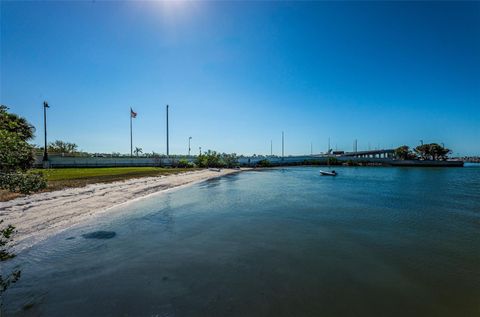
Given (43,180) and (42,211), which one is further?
(42,211)

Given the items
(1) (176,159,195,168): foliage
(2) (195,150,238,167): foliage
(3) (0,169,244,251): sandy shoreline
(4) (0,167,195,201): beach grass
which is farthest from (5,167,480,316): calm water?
(2) (195,150,238,167): foliage

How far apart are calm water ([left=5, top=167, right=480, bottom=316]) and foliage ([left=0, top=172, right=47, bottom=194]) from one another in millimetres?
3386

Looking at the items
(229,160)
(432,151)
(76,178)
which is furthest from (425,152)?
(76,178)

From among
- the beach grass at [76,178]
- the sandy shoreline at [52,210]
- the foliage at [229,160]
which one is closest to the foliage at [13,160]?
the beach grass at [76,178]

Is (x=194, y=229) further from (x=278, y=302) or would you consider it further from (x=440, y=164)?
(x=440, y=164)

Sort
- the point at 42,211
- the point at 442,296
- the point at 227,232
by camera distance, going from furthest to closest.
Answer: the point at 42,211, the point at 227,232, the point at 442,296

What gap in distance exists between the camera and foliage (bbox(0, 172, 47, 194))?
4.66 metres

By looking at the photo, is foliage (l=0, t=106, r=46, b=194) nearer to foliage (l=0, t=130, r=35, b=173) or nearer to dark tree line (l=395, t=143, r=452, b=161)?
foliage (l=0, t=130, r=35, b=173)

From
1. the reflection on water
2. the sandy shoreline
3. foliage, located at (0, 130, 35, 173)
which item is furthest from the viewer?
the reflection on water

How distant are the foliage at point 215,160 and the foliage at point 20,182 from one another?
251ft

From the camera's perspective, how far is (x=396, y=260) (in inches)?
383

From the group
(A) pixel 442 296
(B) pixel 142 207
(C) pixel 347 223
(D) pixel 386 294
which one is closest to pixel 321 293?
(D) pixel 386 294

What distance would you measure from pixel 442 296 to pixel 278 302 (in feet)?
15.8

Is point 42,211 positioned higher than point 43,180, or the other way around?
point 43,180
